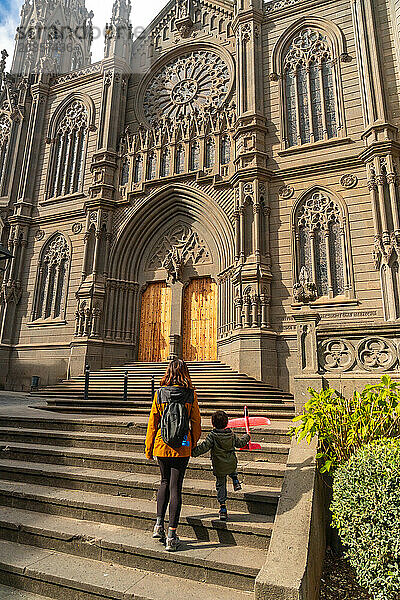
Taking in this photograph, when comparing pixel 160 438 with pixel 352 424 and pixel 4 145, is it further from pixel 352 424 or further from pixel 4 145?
pixel 4 145

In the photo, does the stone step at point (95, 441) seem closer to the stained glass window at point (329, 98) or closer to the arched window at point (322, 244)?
the arched window at point (322, 244)

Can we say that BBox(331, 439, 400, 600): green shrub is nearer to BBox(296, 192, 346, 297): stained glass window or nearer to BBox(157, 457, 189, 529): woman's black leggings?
BBox(157, 457, 189, 529): woman's black leggings

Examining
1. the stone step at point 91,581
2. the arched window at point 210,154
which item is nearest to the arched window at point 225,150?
the arched window at point 210,154

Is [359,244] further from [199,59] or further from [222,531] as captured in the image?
[199,59]

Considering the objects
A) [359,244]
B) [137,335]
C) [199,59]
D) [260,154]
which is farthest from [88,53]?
[359,244]

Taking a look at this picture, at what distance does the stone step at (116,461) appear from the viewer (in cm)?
514

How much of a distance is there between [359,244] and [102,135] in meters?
13.0

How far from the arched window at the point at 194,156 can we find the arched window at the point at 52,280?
712 centimetres

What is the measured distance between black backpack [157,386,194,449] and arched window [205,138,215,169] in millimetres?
13378

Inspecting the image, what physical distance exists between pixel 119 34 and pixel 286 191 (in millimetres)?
13488

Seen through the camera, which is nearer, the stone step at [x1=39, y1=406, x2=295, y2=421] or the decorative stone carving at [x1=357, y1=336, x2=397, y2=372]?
the decorative stone carving at [x1=357, y1=336, x2=397, y2=372]

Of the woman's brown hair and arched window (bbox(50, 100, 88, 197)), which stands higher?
arched window (bbox(50, 100, 88, 197))

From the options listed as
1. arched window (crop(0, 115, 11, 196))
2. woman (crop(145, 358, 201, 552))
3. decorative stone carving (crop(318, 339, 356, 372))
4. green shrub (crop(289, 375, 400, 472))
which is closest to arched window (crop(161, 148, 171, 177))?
arched window (crop(0, 115, 11, 196))

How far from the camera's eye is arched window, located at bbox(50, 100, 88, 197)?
19.6 metres
